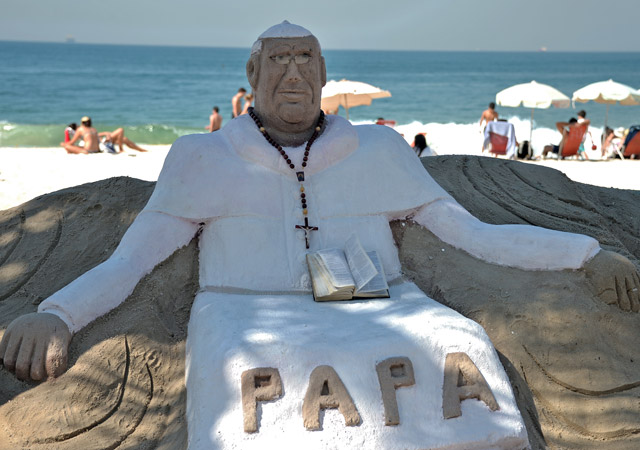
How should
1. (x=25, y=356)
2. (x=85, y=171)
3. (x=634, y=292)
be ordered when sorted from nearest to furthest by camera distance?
(x=25, y=356) → (x=634, y=292) → (x=85, y=171)

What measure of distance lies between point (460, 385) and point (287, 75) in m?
2.01

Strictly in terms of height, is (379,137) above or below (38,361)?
above

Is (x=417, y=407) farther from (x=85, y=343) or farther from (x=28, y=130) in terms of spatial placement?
(x=28, y=130)

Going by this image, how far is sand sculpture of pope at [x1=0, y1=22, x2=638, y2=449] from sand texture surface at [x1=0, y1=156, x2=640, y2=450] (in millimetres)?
121

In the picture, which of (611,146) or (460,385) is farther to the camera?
(611,146)

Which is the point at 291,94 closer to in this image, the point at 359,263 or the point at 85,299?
the point at 359,263

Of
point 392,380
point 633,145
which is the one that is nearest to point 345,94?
point 633,145

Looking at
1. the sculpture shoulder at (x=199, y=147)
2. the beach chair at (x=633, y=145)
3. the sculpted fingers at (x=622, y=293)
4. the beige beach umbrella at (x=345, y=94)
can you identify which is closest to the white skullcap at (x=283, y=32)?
the sculpture shoulder at (x=199, y=147)

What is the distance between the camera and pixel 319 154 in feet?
13.6

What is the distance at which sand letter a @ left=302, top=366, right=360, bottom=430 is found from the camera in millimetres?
2969

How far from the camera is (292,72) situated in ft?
13.3

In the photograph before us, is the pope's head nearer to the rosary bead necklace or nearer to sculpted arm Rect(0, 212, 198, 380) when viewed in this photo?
the rosary bead necklace

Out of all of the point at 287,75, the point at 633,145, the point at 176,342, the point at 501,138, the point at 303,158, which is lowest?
the point at 633,145

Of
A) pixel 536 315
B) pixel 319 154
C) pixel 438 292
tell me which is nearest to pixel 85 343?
pixel 319 154
